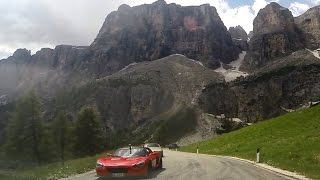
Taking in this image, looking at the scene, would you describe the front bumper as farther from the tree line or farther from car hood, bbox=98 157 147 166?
the tree line

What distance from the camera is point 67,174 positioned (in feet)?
80.4

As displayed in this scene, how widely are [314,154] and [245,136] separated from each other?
3079 cm

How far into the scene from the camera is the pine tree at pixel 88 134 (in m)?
83.0

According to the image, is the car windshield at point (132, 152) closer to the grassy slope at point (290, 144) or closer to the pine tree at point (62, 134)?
the grassy slope at point (290, 144)

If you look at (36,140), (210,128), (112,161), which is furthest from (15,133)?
(210,128)

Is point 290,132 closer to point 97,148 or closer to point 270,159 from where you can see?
point 270,159

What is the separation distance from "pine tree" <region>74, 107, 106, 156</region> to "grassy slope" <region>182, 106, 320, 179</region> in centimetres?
2851

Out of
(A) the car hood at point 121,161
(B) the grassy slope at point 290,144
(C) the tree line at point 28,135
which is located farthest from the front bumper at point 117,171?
(C) the tree line at point 28,135

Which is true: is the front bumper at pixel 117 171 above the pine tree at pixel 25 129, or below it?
above

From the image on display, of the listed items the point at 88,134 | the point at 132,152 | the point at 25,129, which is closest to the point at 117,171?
the point at 132,152

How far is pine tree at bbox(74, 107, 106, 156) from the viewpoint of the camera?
83.0 metres

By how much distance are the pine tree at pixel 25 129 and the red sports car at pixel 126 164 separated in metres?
49.7

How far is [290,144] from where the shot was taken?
40.7 m

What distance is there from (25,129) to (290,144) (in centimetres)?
4437
